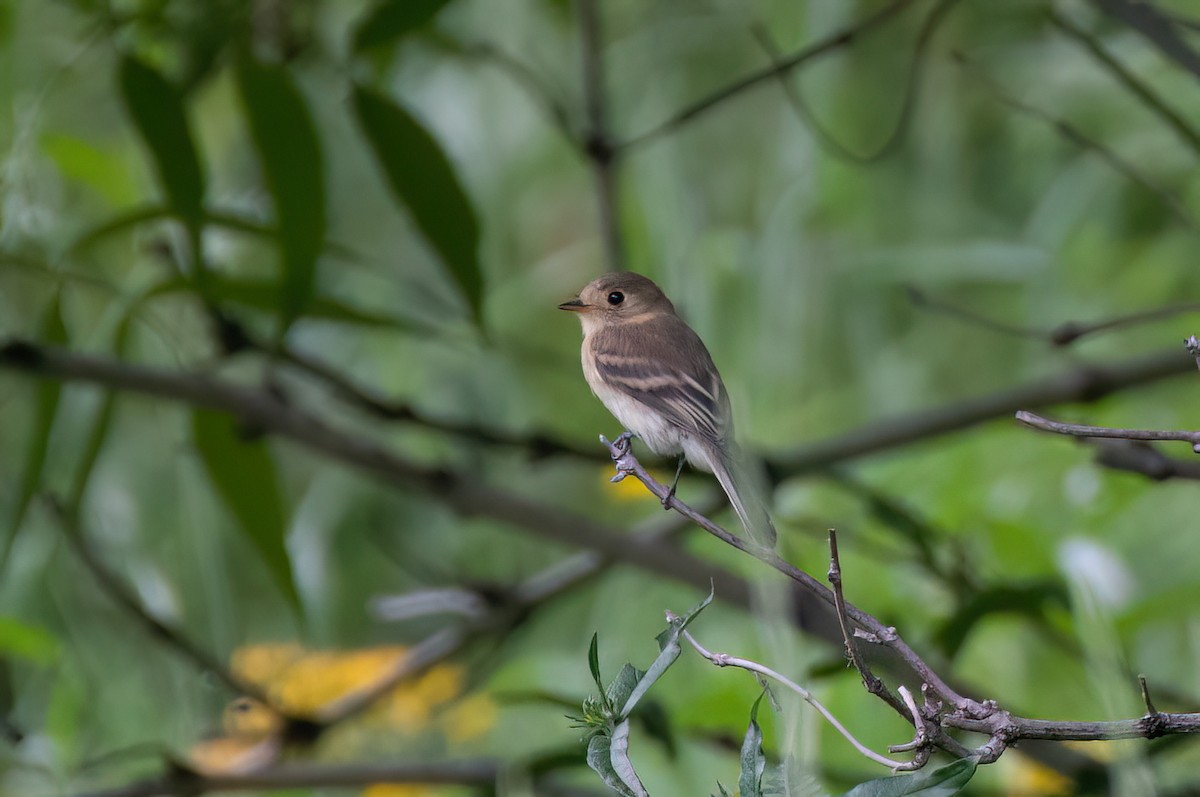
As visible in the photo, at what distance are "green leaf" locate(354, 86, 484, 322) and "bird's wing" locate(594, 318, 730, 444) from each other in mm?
177

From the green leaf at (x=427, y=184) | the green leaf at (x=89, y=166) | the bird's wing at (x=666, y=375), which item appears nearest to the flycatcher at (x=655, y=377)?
the bird's wing at (x=666, y=375)

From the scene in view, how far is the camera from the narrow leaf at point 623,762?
1.87 feet

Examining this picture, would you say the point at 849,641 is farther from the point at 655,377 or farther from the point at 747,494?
the point at 655,377

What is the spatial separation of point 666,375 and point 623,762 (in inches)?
29.3

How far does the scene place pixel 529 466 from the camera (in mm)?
1752

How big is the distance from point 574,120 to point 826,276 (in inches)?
24.1

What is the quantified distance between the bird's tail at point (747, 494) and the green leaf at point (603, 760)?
6.0 inches

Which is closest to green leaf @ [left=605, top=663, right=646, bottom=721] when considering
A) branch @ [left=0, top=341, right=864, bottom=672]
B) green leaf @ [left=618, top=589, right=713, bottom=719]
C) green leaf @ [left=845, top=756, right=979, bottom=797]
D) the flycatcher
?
green leaf @ [left=618, top=589, right=713, bottom=719]

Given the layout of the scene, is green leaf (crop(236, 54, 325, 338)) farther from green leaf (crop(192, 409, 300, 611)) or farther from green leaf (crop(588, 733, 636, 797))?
green leaf (crop(588, 733, 636, 797))

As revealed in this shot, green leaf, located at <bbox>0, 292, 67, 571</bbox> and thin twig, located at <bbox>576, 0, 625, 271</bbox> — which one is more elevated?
thin twig, located at <bbox>576, 0, 625, 271</bbox>

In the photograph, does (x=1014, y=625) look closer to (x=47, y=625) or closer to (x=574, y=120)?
(x=574, y=120)

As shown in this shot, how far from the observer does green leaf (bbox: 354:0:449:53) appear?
1.37 metres

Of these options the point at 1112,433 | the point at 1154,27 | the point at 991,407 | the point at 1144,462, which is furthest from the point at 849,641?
the point at 991,407

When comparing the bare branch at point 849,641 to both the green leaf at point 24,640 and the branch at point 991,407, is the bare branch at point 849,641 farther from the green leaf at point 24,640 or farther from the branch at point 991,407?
the green leaf at point 24,640
